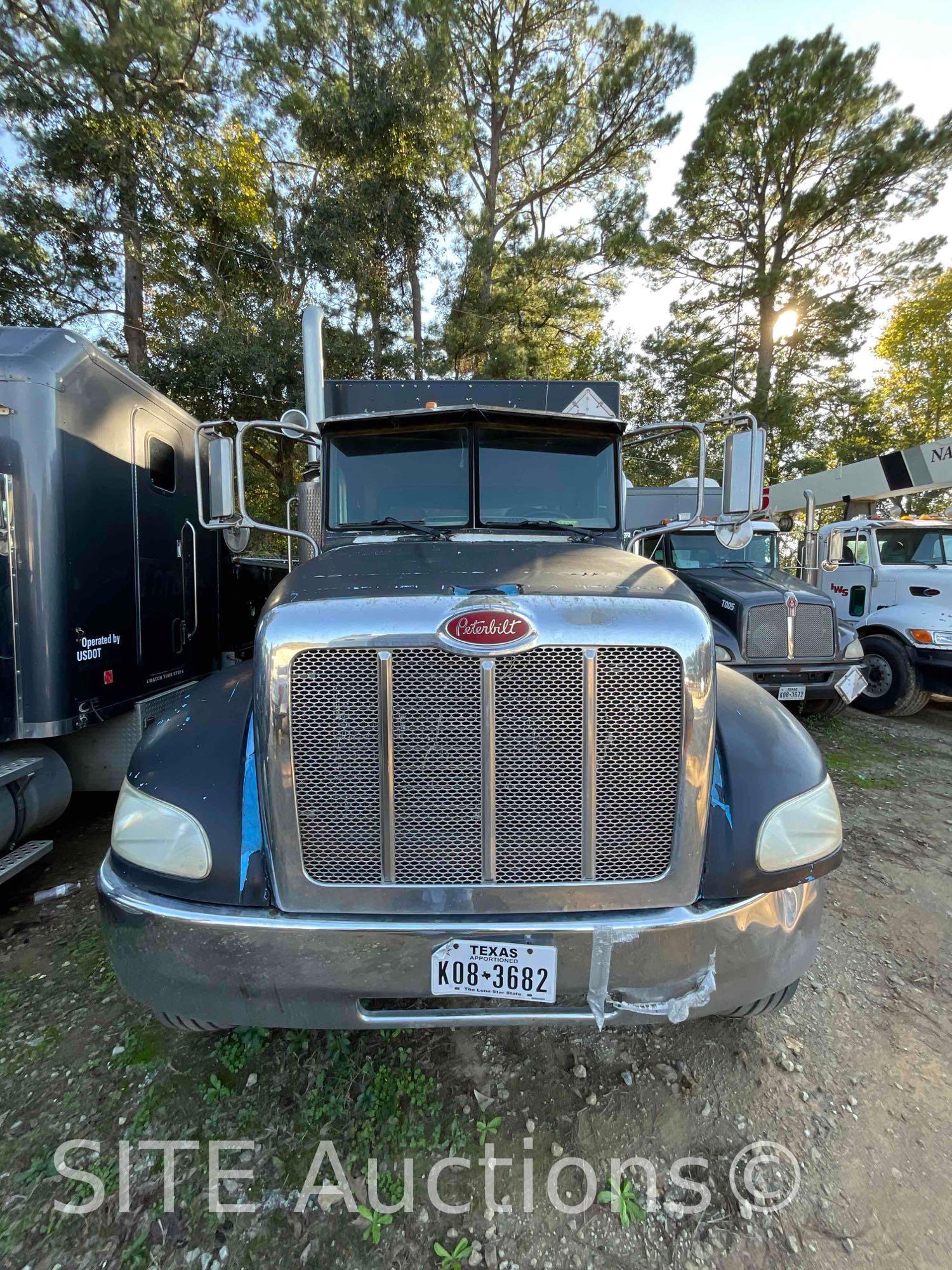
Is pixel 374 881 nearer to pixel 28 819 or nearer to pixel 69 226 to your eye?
pixel 28 819

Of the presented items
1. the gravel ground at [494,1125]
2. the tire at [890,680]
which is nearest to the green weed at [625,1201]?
the gravel ground at [494,1125]

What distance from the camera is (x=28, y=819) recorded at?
11.2 feet

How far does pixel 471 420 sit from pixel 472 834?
7.72ft

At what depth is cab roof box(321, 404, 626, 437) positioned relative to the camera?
3273 mm

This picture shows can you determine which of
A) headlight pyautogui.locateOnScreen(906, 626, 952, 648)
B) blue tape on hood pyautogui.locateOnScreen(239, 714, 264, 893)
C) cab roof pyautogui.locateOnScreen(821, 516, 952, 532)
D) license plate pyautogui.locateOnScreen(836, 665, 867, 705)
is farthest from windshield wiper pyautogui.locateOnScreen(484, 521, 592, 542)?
cab roof pyautogui.locateOnScreen(821, 516, 952, 532)

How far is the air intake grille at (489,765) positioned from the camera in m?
1.82

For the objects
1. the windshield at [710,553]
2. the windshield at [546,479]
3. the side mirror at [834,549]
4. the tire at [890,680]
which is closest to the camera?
the windshield at [546,479]

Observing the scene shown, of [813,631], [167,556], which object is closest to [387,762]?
[167,556]

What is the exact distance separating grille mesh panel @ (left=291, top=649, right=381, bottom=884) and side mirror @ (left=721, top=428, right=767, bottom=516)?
7.88 feet

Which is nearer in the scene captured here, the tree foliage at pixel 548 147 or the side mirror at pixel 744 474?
the side mirror at pixel 744 474

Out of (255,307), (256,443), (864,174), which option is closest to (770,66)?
(864,174)

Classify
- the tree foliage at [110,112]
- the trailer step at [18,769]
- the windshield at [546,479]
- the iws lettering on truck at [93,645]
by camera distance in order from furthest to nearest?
1. the tree foliage at [110,112]
2. the iws lettering on truck at [93,645]
3. the windshield at [546,479]
4. the trailer step at [18,769]

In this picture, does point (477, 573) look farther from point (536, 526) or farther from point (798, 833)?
point (798, 833)

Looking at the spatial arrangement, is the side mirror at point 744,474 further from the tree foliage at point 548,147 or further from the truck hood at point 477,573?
the tree foliage at point 548,147
